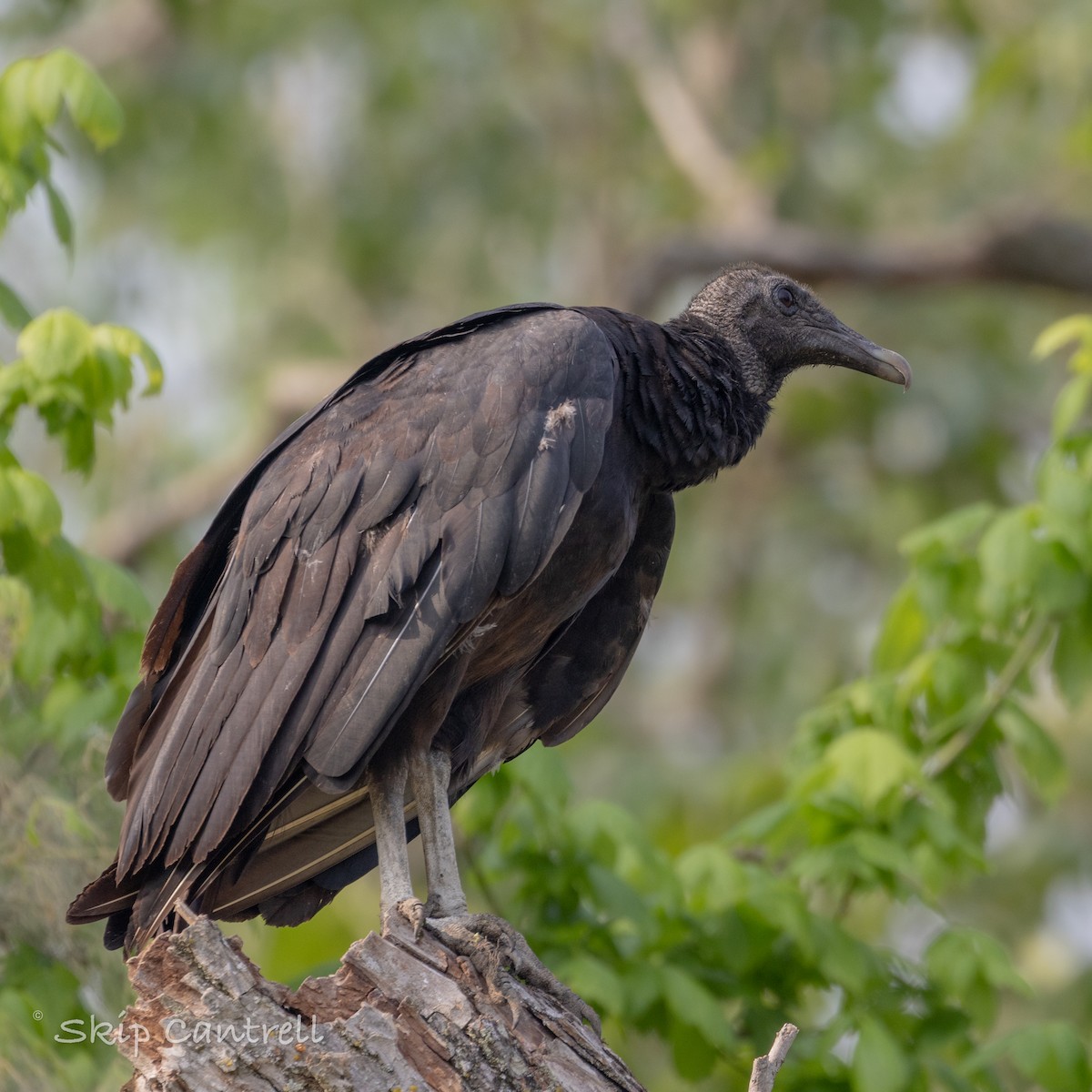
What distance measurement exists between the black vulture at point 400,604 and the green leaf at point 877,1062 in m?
1.09

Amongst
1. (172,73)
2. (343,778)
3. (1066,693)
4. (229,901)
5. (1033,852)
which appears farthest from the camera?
(172,73)

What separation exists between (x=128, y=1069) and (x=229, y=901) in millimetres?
448

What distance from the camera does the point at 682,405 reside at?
3895mm

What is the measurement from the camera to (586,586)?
3.76 metres

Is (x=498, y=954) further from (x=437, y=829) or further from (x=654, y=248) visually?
(x=654, y=248)

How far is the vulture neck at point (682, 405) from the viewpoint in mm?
3855

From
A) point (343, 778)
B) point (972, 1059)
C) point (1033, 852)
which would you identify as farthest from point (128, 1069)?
point (1033, 852)

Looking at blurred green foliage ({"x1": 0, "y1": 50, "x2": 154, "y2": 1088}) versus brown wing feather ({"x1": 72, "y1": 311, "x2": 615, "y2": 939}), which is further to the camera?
blurred green foliage ({"x1": 0, "y1": 50, "x2": 154, "y2": 1088})

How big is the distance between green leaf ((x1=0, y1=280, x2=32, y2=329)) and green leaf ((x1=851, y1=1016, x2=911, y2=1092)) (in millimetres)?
2700

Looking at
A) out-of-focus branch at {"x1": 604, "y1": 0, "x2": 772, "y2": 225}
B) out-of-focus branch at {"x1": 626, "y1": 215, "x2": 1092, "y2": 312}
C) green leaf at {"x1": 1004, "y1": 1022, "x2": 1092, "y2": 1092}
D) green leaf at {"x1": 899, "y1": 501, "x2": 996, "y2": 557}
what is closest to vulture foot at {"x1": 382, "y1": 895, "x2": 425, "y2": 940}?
green leaf at {"x1": 1004, "y1": 1022, "x2": 1092, "y2": 1092}

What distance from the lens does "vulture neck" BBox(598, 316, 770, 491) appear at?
3.86 meters

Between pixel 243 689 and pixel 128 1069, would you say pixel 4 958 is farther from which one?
pixel 243 689

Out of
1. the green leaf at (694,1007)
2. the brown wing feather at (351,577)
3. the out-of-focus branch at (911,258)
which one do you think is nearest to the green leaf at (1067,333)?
the brown wing feather at (351,577)

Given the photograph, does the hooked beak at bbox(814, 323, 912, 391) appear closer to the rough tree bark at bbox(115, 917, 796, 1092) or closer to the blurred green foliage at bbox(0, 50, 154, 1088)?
the blurred green foliage at bbox(0, 50, 154, 1088)
